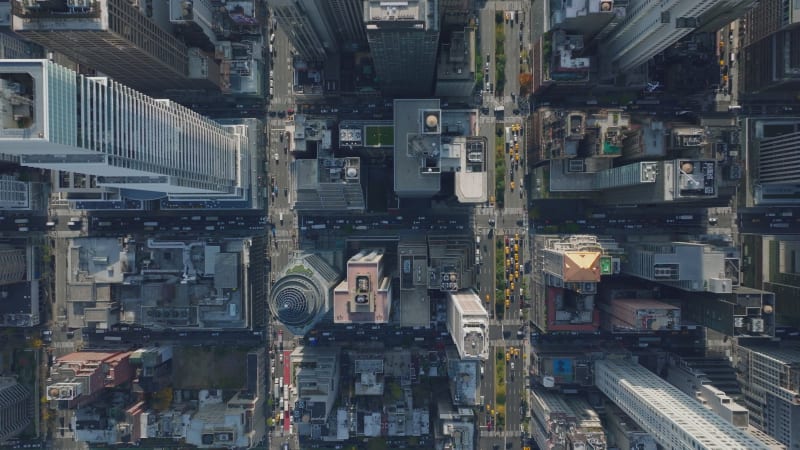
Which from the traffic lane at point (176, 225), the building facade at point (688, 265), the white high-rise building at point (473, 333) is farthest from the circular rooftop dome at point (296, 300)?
the building facade at point (688, 265)

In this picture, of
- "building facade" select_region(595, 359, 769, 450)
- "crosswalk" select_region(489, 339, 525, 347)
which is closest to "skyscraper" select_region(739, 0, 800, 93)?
"building facade" select_region(595, 359, 769, 450)

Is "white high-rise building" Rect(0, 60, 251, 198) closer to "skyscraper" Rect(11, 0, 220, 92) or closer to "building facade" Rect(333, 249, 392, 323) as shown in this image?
"skyscraper" Rect(11, 0, 220, 92)

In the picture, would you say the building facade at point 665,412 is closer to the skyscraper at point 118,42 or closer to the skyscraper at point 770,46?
the skyscraper at point 770,46

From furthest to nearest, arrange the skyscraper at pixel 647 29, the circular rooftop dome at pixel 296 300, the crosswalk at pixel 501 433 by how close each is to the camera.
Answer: the crosswalk at pixel 501 433, the circular rooftop dome at pixel 296 300, the skyscraper at pixel 647 29

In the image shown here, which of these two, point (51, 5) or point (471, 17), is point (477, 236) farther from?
point (51, 5)

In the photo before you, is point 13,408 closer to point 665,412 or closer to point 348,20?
point 348,20

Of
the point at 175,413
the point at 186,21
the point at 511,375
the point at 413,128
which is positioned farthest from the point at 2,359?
the point at 511,375

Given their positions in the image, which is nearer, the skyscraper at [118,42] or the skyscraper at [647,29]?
the skyscraper at [647,29]
